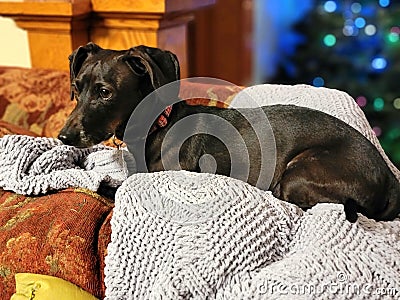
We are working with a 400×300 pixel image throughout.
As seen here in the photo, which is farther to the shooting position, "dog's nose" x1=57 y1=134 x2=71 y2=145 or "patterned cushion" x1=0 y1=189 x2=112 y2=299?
"dog's nose" x1=57 y1=134 x2=71 y2=145

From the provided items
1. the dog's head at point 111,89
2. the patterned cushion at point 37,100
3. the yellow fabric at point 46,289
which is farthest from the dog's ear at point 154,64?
the patterned cushion at point 37,100

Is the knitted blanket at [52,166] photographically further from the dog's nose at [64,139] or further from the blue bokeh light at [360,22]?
the blue bokeh light at [360,22]

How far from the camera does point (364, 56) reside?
11.0 feet

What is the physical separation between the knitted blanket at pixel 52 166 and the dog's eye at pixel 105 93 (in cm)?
15

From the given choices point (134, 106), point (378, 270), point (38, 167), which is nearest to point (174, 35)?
point (134, 106)

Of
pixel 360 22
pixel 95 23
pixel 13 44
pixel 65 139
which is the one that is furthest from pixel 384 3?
pixel 65 139

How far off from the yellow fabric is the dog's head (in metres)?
0.43

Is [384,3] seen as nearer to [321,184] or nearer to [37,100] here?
[37,100]

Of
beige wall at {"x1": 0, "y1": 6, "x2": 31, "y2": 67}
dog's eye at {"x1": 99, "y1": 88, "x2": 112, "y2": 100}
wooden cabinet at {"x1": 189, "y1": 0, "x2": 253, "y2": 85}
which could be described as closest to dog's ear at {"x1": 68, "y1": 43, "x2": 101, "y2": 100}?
dog's eye at {"x1": 99, "y1": 88, "x2": 112, "y2": 100}

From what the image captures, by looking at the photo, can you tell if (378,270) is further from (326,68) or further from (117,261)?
(326,68)

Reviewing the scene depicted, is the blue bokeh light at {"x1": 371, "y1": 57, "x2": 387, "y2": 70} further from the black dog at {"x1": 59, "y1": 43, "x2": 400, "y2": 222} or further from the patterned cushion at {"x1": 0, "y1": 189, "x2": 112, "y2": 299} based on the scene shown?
the patterned cushion at {"x1": 0, "y1": 189, "x2": 112, "y2": 299}

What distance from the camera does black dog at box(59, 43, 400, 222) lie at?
4.50 ft

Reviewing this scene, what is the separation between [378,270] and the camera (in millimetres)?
1124

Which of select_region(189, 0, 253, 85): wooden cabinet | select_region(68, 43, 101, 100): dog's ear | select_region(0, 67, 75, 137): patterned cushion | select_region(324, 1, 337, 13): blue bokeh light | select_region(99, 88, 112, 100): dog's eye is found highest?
select_region(68, 43, 101, 100): dog's ear
